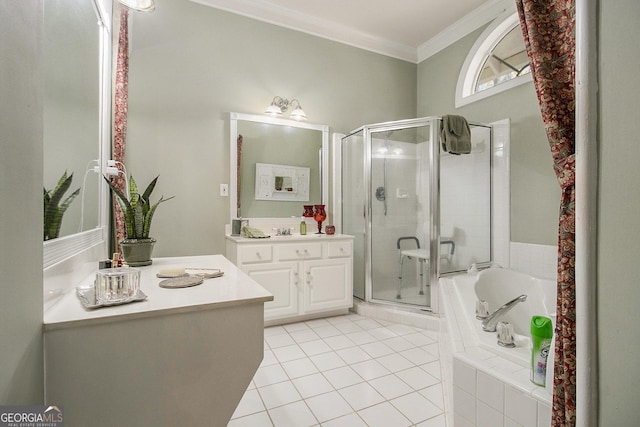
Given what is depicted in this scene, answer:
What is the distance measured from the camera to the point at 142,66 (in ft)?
8.11

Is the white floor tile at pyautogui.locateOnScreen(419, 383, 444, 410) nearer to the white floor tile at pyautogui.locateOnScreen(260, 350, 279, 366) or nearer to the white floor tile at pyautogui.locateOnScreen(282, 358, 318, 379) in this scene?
the white floor tile at pyautogui.locateOnScreen(282, 358, 318, 379)

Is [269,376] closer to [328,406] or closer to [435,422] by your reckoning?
[328,406]

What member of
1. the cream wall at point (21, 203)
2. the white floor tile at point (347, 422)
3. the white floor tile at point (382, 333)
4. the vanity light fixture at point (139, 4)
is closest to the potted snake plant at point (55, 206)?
the cream wall at point (21, 203)

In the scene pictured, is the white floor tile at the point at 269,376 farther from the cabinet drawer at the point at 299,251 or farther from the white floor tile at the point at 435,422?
the cabinet drawer at the point at 299,251

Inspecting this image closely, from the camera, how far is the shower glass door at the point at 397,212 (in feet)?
9.45

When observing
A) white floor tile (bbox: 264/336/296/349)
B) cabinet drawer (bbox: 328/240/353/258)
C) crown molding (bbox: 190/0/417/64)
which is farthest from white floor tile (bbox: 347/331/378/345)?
crown molding (bbox: 190/0/417/64)

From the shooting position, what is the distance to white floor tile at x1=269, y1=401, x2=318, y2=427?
1.41 meters

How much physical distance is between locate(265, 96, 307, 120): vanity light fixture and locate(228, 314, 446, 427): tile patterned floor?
2.10 meters

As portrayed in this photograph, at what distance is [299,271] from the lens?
105 inches

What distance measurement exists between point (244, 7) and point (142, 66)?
45.6 inches

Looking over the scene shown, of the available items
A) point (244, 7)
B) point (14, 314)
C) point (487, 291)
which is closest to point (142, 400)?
point (14, 314)

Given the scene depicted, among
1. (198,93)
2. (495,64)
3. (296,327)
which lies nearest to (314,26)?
(198,93)

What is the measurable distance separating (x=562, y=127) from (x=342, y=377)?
5.56ft
